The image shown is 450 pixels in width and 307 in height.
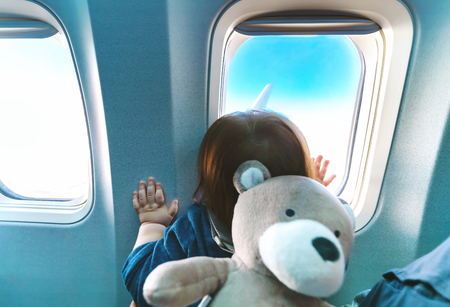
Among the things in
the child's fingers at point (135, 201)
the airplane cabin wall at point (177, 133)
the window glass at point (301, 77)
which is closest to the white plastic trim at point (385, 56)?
the airplane cabin wall at point (177, 133)

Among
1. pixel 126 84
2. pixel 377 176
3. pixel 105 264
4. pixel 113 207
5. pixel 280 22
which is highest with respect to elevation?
pixel 280 22

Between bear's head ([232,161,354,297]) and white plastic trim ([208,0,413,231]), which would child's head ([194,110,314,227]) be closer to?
bear's head ([232,161,354,297])

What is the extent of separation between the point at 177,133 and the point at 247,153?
61cm

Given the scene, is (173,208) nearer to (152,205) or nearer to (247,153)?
(152,205)

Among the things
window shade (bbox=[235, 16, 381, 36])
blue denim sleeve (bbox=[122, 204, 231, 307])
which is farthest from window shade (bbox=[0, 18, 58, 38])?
blue denim sleeve (bbox=[122, 204, 231, 307])

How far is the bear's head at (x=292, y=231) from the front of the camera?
351 mm

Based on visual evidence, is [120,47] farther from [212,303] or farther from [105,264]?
[105,264]

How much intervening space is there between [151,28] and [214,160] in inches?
30.6

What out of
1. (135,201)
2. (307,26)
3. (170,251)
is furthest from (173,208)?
(307,26)

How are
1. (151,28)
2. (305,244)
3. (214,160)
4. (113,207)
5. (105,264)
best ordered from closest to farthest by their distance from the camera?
(305,244), (214,160), (151,28), (113,207), (105,264)

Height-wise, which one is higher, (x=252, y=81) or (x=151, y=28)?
(x=151, y=28)

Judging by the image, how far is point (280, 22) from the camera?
Result: 1.09 m

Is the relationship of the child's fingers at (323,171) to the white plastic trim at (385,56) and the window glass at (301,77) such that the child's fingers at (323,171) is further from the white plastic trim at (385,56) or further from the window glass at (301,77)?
the white plastic trim at (385,56)

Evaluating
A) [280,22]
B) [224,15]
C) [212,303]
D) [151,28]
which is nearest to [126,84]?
[151,28]
